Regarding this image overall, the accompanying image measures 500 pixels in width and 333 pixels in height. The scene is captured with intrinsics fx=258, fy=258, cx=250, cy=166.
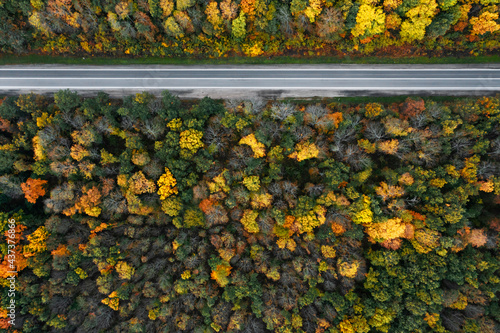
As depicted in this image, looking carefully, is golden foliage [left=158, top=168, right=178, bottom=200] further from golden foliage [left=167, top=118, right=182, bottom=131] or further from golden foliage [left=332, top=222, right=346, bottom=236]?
golden foliage [left=332, top=222, right=346, bottom=236]

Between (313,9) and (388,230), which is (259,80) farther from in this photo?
(388,230)

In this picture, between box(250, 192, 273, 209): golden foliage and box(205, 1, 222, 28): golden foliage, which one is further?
box(205, 1, 222, 28): golden foliage

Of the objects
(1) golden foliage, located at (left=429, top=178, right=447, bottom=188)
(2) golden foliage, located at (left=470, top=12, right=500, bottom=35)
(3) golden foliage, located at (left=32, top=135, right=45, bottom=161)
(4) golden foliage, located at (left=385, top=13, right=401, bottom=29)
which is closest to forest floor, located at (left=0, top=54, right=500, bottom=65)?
(2) golden foliage, located at (left=470, top=12, right=500, bottom=35)

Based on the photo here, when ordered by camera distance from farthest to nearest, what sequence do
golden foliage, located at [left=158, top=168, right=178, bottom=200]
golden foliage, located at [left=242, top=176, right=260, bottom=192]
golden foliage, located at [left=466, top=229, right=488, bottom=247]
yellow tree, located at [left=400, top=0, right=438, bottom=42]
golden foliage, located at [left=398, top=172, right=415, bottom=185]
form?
golden foliage, located at [left=242, top=176, right=260, bottom=192] → golden foliage, located at [left=158, top=168, right=178, bottom=200] → golden foliage, located at [left=398, top=172, right=415, bottom=185] → yellow tree, located at [left=400, top=0, right=438, bottom=42] → golden foliage, located at [left=466, top=229, right=488, bottom=247]

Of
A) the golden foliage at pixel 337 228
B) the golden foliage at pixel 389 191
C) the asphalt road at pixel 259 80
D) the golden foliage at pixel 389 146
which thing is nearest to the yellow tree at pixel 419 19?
the asphalt road at pixel 259 80

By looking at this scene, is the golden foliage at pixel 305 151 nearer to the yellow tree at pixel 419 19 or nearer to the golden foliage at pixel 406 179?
the golden foliage at pixel 406 179

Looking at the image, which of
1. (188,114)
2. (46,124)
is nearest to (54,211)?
(46,124)

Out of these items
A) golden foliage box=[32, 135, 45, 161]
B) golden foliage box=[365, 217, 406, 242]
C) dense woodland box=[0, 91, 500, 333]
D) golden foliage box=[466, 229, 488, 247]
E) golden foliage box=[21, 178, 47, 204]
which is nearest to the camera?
golden foliage box=[466, 229, 488, 247]
